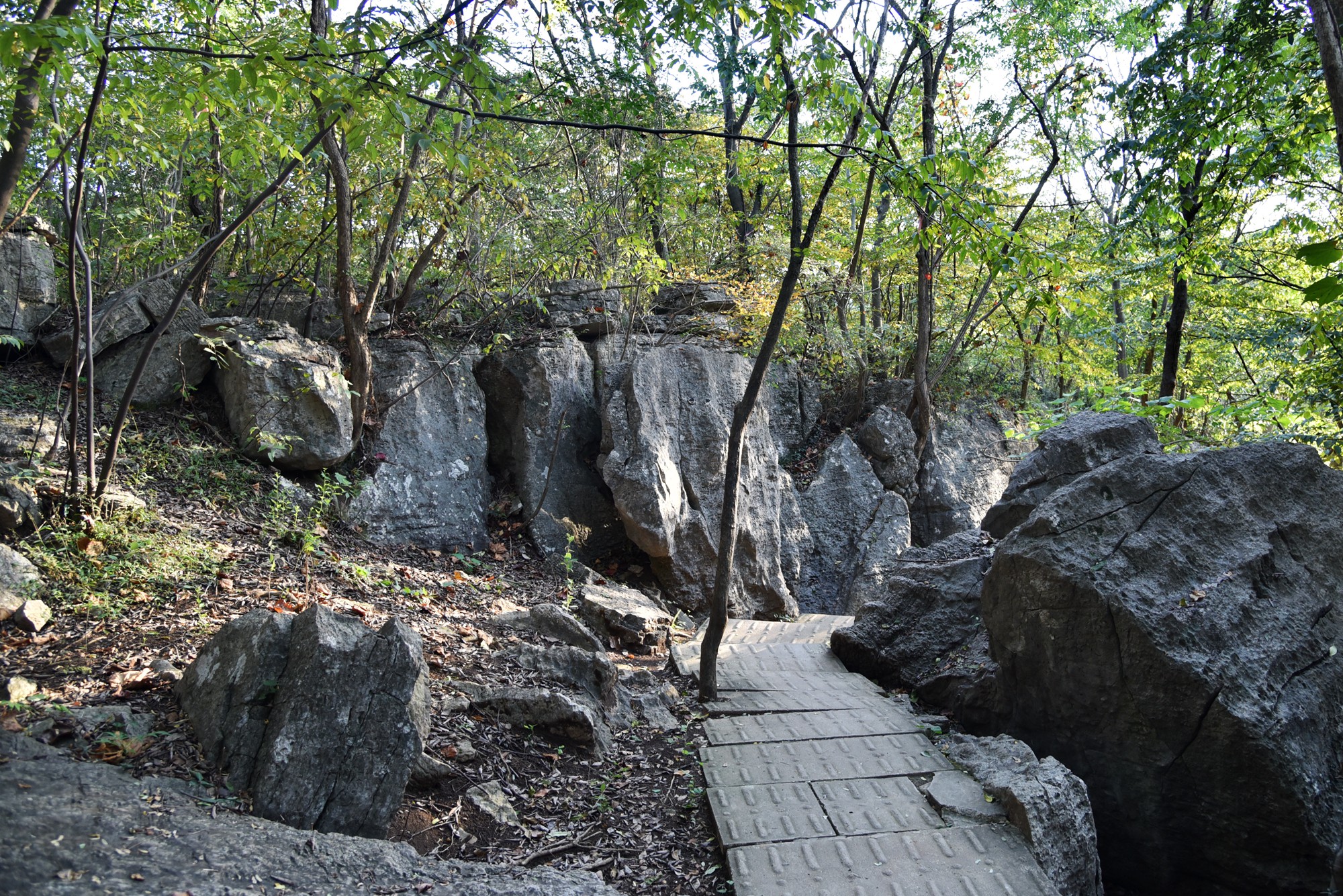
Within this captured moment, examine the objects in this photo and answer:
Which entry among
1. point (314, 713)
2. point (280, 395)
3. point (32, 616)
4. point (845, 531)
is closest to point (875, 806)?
point (314, 713)

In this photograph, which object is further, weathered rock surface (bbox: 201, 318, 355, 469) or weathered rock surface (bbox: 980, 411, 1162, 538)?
weathered rock surface (bbox: 201, 318, 355, 469)

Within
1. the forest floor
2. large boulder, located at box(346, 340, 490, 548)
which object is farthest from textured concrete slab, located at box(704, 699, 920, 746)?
large boulder, located at box(346, 340, 490, 548)

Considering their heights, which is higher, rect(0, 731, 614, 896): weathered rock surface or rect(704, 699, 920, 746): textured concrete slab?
rect(0, 731, 614, 896): weathered rock surface

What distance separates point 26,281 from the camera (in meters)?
7.11

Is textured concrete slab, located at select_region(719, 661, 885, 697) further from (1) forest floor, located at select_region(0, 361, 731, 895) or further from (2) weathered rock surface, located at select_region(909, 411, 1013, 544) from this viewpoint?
(2) weathered rock surface, located at select_region(909, 411, 1013, 544)

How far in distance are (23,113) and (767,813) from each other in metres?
4.84

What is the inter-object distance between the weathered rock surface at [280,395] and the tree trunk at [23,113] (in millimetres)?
3412

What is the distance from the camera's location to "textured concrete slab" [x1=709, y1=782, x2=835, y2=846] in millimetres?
3562

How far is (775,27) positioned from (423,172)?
203 inches

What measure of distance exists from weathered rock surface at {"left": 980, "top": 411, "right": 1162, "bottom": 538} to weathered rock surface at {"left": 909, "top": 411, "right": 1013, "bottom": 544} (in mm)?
5154

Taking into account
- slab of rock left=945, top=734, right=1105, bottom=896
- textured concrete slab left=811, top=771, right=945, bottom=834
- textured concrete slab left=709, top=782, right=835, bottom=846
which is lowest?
textured concrete slab left=709, top=782, right=835, bottom=846

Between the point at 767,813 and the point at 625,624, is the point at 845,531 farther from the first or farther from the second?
the point at 767,813

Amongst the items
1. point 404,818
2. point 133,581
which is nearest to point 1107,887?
point 404,818

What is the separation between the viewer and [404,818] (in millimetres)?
3338
